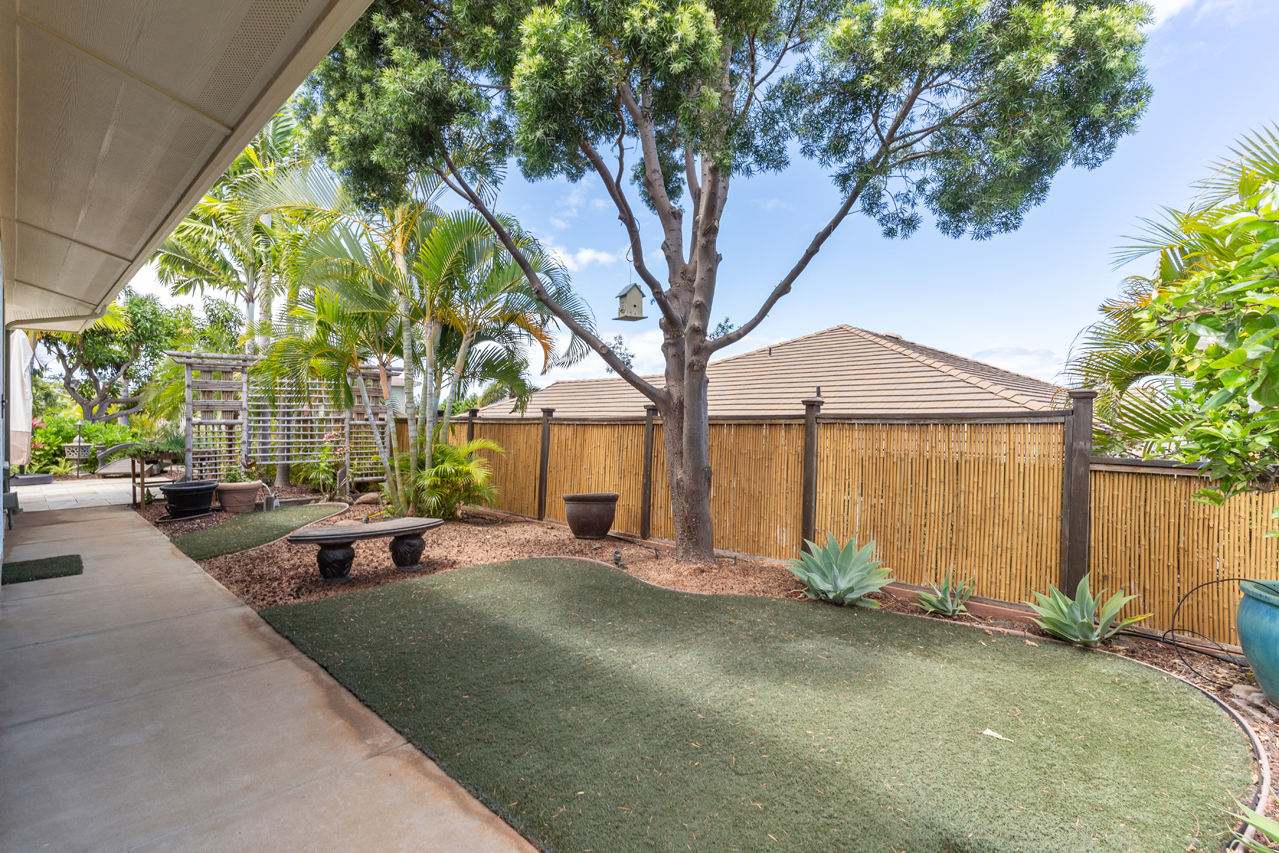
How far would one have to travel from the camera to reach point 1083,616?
12.4 feet

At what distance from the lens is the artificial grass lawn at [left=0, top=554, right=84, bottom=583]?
489 centimetres

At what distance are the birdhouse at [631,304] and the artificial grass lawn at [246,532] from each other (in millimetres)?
4945

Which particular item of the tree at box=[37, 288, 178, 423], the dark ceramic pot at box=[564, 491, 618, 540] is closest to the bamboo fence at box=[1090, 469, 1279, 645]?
the dark ceramic pot at box=[564, 491, 618, 540]

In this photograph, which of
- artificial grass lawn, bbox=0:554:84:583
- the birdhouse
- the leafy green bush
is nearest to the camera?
artificial grass lawn, bbox=0:554:84:583

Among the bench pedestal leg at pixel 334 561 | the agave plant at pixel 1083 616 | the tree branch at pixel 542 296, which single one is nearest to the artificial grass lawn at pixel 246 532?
the bench pedestal leg at pixel 334 561

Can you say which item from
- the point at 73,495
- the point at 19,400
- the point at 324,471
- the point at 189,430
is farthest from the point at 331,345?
the point at 73,495

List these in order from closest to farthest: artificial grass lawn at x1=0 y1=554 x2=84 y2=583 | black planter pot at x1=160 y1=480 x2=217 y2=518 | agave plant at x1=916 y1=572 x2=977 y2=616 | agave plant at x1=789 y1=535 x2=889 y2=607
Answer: agave plant at x1=916 y1=572 x2=977 y2=616
agave plant at x1=789 y1=535 x2=889 y2=607
artificial grass lawn at x1=0 y1=554 x2=84 y2=583
black planter pot at x1=160 y1=480 x2=217 y2=518

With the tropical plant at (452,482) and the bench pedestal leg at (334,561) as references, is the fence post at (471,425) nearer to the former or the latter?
the tropical plant at (452,482)

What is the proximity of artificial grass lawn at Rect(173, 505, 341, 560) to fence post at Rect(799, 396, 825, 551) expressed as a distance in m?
6.01

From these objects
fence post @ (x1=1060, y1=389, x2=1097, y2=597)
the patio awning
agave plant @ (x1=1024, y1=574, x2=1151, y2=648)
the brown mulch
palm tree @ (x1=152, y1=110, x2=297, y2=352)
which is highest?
palm tree @ (x1=152, y1=110, x2=297, y2=352)

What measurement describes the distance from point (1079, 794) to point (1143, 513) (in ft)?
8.70

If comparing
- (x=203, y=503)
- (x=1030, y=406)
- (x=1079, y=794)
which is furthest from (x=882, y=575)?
(x=203, y=503)

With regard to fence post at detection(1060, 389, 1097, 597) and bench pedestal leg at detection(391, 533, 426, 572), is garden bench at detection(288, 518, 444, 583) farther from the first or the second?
fence post at detection(1060, 389, 1097, 597)

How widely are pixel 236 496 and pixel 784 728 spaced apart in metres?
9.30
